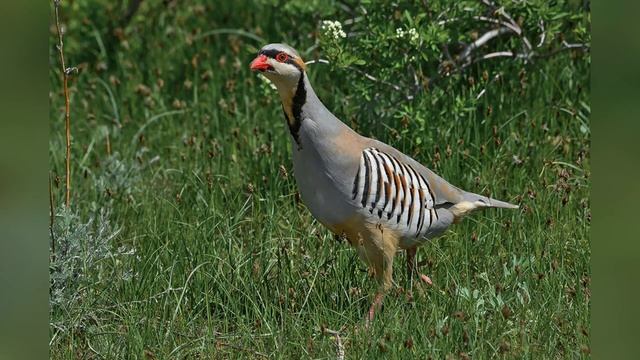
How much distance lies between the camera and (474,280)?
181 inches

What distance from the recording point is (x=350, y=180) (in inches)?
165

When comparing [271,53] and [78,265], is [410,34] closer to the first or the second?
[271,53]

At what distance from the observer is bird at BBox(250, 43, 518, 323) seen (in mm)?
4184

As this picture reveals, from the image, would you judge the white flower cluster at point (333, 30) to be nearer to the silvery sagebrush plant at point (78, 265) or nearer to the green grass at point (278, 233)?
the green grass at point (278, 233)

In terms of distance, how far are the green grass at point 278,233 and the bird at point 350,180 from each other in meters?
0.24

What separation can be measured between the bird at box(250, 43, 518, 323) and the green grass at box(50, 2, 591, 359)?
0.24 meters

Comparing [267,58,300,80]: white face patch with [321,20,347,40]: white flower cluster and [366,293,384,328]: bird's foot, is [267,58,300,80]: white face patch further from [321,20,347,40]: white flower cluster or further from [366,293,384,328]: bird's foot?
[321,20,347,40]: white flower cluster

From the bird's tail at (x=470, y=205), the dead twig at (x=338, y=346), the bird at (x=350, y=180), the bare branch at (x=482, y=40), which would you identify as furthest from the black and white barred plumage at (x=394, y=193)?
the bare branch at (x=482, y=40)

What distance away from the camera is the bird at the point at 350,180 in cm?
418

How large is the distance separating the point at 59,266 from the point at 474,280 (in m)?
1.79

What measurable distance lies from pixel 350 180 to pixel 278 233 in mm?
1043

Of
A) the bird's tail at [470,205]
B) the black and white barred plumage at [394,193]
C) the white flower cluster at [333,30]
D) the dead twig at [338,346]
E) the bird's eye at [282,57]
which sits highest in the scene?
the bird's eye at [282,57]

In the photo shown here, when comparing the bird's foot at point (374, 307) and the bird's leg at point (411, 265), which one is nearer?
the bird's foot at point (374, 307)
